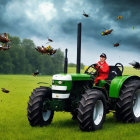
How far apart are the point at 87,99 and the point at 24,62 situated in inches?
2695

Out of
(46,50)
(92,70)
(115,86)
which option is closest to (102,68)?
(92,70)

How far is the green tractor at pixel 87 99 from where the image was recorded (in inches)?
258

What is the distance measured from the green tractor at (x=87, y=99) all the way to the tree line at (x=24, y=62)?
2445 inches

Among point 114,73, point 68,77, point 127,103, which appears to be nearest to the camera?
point 68,77

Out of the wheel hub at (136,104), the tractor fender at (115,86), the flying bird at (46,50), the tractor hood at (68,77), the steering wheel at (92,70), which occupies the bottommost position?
the wheel hub at (136,104)

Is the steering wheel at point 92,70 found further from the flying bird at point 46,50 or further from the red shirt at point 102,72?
the flying bird at point 46,50

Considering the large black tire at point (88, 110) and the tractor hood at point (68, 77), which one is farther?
the tractor hood at point (68, 77)

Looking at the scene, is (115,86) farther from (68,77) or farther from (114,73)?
(68,77)

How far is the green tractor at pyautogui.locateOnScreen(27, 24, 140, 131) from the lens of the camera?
654 centimetres

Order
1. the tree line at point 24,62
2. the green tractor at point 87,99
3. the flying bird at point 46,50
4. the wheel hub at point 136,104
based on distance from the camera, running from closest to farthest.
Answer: the green tractor at point 87,99 < the wheel hub at point 136,104 < the flying bird at point 46,50 < the tree line at point 24,62

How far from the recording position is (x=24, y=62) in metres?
73.8

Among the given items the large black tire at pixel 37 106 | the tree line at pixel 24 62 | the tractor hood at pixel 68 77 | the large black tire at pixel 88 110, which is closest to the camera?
the large black tire at pixel 88 110

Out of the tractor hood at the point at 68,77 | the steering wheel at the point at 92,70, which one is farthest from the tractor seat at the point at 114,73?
the tractor hood at the point at 68,77

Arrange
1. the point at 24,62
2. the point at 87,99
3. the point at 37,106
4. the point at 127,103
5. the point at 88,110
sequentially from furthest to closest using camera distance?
1. the point at 24,62
2. the point at 127,103
3. the point at 37,106
4. the point at 87,99
5. the point at 88,110
